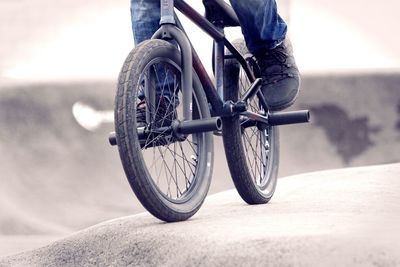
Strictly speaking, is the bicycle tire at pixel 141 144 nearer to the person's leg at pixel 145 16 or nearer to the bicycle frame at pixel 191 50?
the bicycle frame at pixel 191 50

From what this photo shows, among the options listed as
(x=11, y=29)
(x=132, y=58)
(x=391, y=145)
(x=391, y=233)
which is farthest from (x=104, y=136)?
(x=391, y=233)

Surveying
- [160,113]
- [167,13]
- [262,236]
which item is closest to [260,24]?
[167,13]

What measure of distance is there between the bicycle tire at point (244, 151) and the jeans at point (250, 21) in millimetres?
150

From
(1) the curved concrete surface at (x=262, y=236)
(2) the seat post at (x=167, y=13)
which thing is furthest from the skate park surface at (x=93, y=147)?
→ (2) the seat post at (x=167, y=13)

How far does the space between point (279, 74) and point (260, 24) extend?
29 cm

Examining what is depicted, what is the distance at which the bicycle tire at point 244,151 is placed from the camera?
274 centimetres

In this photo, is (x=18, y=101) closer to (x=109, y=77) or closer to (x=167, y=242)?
(x=109, y=77)

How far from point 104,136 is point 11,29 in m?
1.33

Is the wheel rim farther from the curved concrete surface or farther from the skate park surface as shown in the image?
the skate park surface

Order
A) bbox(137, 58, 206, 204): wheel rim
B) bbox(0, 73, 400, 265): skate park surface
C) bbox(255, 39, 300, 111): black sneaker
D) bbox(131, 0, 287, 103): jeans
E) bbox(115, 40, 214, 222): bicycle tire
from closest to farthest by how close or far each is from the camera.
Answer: bbox(115, 40, 214, 222): bicycle tire → bbox(137, 58, 206, 204): wheel rim → bbox(131, 0, 287, 103): jeans → bbox(255, 39, 300, 111): black sneaker → bbox(0, 73, 400, 265): skate park surface

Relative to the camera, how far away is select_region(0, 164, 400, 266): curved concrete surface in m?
1.94

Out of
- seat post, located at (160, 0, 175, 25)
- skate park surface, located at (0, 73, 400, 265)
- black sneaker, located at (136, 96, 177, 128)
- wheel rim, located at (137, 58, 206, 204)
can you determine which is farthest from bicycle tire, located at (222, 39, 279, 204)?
skate park surface, located at (0, 73, 400, 265)

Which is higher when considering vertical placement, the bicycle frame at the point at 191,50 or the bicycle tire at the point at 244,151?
the bicycle frame at the point at 191,50

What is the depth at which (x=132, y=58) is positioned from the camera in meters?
2.26
